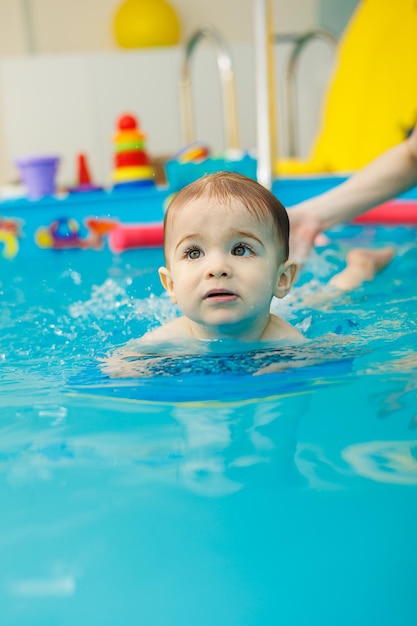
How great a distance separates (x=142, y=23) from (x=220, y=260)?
552 cm

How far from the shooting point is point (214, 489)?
94cm

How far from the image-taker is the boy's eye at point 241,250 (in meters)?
1.45

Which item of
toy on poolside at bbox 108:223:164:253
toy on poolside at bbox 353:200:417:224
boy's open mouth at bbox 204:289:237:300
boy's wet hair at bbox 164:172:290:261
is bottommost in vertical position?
boy's open mouth at bbox 204:289:237:300

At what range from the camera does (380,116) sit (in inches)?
155

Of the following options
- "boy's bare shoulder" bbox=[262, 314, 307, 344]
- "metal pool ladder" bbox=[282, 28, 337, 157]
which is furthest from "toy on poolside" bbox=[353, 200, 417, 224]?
"boy's bare shoulder" bbox=[262, 314, 307, 344]

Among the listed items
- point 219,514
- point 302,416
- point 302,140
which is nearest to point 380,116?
point 302,140

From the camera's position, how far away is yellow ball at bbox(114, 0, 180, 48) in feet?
21.0

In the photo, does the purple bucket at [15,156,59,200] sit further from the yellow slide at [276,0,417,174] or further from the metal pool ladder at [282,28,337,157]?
the metal pool ladder at [282,28,337,157]

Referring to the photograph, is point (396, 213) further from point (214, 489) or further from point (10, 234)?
point (214, 489)

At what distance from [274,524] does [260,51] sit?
8.80ft

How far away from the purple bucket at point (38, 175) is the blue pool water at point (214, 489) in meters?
2.10

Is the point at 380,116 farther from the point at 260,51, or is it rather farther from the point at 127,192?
the point at 127,192

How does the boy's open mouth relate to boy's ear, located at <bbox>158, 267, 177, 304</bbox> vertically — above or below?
below

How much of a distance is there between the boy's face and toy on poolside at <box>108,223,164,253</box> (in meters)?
1.61
